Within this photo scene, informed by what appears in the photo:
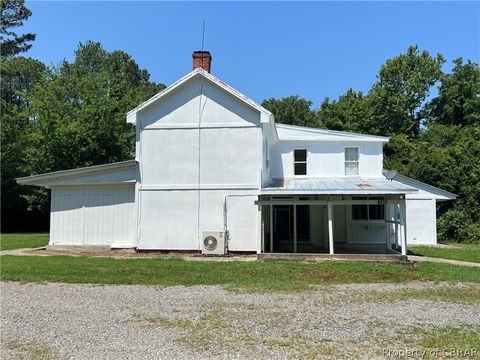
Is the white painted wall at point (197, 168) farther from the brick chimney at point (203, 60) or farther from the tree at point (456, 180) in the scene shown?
the tree at point (456, 180)

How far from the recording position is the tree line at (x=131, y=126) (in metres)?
26.1

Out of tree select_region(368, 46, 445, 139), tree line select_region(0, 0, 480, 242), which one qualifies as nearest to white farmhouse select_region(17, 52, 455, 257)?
tree line select_region(0, 0, 480, 242)

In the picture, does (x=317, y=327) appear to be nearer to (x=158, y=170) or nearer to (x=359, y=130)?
(x=158, y=170)

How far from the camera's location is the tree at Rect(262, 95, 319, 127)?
149 ft

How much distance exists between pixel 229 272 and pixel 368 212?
10.1 metres

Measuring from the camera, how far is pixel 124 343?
5609mm

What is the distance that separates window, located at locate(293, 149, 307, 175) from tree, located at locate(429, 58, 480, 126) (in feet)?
97.2

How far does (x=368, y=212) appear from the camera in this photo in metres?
19.4

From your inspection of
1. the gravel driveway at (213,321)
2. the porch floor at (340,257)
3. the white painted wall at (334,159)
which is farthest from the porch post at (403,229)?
the white painted wall at (334,159)

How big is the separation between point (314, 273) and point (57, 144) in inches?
952

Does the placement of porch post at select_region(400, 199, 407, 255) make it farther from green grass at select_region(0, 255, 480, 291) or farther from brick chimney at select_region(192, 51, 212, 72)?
brick chimney at select_region(192, 51, 212, 72)

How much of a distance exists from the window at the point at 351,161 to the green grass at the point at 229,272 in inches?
306

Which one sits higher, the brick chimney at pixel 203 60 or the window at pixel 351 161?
the brick chimney at pixel 203 60

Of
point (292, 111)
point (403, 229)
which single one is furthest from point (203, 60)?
point (292, 111)
